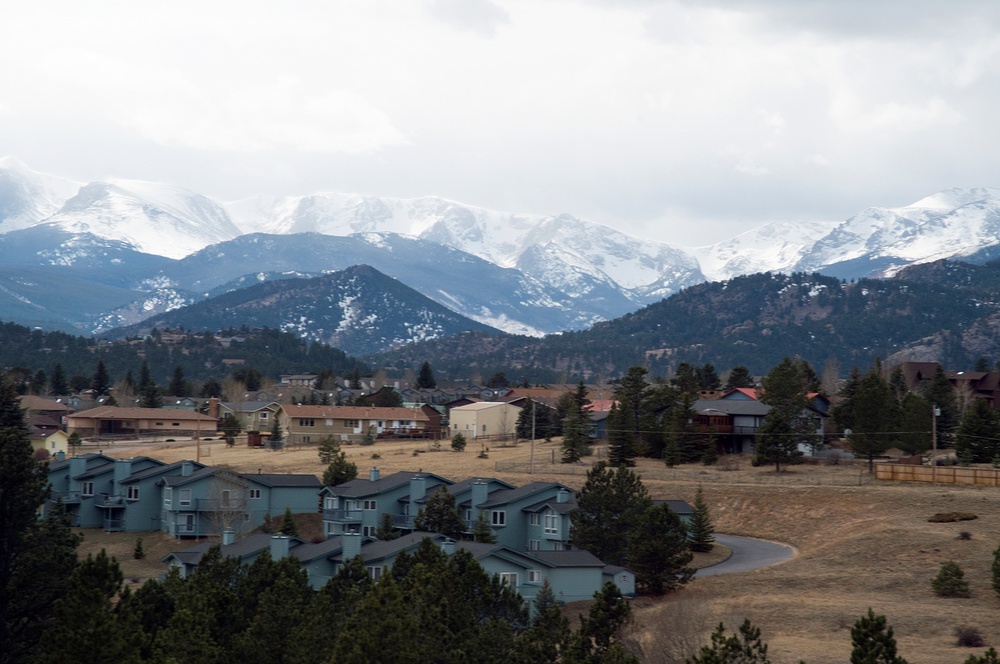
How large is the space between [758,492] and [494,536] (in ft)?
72.0

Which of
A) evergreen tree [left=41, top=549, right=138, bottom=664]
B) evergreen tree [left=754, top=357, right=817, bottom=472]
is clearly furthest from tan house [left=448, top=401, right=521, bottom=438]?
evergreen tree [left=41, top=549, right=138, bottom=664]

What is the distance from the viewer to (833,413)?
11025 cm

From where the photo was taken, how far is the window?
7444 cm

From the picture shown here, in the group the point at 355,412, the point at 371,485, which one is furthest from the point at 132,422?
the point at 371,485

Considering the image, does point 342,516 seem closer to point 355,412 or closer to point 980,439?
point 980,439

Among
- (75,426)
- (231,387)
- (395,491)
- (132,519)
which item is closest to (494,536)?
(395,491)

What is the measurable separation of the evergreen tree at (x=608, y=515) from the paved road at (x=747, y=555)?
4703 mm

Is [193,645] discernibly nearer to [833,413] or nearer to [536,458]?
[536,458]

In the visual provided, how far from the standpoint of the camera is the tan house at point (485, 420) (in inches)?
5581

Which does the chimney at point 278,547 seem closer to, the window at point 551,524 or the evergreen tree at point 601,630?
the window at point 551,524

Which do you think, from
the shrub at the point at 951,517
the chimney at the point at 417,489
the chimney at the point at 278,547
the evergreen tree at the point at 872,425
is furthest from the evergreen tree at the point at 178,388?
the shrub at the point at 951,517

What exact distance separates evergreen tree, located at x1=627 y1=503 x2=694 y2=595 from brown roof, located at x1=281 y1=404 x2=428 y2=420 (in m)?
79.1

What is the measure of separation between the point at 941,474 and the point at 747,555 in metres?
19.0

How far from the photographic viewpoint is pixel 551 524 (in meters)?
75.0
